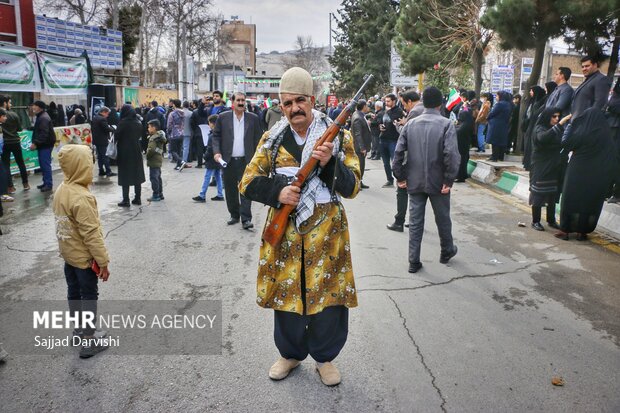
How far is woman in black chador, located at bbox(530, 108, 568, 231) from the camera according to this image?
6.58m

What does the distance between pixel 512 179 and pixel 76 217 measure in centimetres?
920

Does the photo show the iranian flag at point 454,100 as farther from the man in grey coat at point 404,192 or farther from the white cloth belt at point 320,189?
the white cloth belt at point 320,189

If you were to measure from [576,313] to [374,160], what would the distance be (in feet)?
40.4

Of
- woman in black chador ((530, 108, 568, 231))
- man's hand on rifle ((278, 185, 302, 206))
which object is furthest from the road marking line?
man's hand on rifle ((278, 185, 302, 206))

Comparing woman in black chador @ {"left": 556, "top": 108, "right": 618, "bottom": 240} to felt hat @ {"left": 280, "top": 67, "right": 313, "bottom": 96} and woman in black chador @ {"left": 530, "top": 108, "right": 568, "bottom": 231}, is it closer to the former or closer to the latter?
woman in black chador @ {"left": 530, "top": 108, "right": 568, "bottom": 231}

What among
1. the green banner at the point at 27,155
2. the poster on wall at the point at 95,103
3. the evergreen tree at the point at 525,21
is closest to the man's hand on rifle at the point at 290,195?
the evergreen tree at the point at 525,21

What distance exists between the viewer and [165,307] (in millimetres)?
4445

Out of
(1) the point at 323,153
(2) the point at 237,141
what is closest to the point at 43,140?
(2) the point at 237,141

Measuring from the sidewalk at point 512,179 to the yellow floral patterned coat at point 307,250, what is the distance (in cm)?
556

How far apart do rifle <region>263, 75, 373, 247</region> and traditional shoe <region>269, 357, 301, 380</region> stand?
0.89 metres

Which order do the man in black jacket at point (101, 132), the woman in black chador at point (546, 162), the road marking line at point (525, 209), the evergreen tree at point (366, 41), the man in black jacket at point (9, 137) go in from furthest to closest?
the evergreen tree at point (366, 41)
the man in black jacket at point (101, 132)
the man in black jacket at point (9, 137)
the woman in black chador at point (546, 162)
the road marking line at point (525, 209)

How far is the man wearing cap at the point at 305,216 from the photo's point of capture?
292 centimetres

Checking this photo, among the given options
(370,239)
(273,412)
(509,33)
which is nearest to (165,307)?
(273,412)

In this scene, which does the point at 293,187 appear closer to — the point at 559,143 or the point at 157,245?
the point at 157,245
